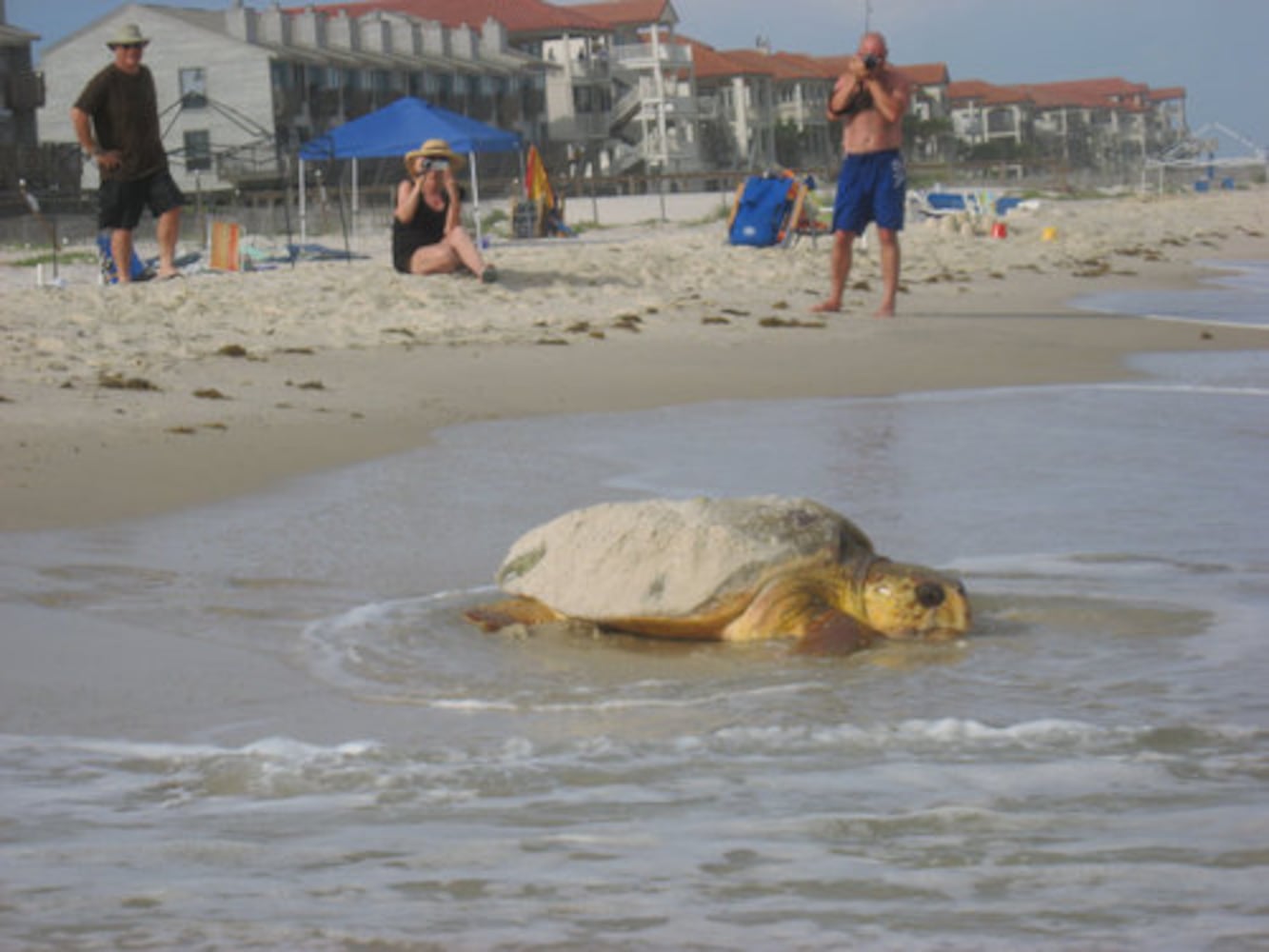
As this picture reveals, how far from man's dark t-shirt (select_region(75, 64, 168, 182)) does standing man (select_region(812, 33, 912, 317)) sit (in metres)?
4.08

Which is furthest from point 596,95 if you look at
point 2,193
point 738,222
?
point 738,222

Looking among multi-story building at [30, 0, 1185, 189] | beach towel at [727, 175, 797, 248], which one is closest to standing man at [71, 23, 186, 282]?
beach towel at [727, 175, 797, 248]

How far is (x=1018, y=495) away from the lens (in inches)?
230

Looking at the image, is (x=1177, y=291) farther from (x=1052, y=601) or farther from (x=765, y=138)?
(x=765, y=138)

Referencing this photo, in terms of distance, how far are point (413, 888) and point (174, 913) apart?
0.30m

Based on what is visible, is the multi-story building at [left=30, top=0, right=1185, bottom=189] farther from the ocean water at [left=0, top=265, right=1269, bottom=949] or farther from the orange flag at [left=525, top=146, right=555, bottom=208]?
the ocean water at [left=0, top=265, right=1269, bottom=949]

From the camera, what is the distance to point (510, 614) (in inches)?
164

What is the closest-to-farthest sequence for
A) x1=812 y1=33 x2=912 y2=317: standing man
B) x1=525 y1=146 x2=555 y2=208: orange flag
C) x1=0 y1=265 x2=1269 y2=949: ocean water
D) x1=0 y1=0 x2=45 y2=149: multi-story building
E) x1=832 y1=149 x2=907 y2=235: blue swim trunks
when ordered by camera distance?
x1=0 y1=265 x2=1269 y2=949: ocean water
x1=812 y1=33 x2=912 y2=317: standing man
x1=832 y1=149 x2=907 y2=235: blue swim trunks
x1=525 y1=146 x2=555 y2=208: orange flag
x1=0 y1=0 x2=45 y2=149: multi-story building

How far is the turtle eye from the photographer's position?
393cm

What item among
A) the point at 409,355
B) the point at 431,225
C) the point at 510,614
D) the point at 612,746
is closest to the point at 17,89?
the point at 431,225

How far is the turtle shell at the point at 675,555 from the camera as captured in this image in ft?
13.0

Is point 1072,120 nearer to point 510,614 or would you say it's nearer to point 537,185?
point 537,185

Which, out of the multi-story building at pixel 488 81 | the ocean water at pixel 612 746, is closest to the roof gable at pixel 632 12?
the multi-story building at pixel 488 81

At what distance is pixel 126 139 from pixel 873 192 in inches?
177
